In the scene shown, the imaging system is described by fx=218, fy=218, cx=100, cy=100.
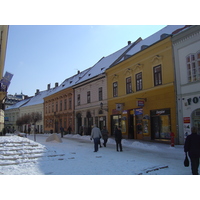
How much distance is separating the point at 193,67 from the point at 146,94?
544cm

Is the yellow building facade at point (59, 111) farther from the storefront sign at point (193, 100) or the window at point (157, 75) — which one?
the storefront sign at point (193, 100)

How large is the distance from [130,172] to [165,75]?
39.2 ft

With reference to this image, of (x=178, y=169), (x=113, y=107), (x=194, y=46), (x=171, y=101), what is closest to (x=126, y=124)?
(x=113, y=107)

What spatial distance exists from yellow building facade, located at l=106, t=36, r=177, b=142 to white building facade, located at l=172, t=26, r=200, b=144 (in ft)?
1.95

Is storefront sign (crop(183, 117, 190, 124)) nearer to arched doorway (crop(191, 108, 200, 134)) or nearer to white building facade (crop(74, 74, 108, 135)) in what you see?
arched doorway (crop(191, 108, 200, 134))

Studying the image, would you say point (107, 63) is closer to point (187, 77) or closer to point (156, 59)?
point (156, 59)

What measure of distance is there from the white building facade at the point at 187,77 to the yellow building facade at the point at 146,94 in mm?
595

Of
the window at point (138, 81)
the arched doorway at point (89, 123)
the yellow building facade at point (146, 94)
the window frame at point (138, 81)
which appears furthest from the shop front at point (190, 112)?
the arched doorway at point (89, 123)

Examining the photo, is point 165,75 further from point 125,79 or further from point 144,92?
point 125,79

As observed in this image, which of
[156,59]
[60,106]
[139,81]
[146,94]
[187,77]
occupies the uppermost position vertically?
[156,59]

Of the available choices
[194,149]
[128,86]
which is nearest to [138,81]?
[128,86]

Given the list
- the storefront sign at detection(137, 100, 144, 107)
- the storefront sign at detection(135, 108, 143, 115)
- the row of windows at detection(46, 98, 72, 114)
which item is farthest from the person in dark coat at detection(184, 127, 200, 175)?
the row of windows at detection(46, 98, 72, 114)

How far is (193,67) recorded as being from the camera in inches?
611

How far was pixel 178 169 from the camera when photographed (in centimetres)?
840
